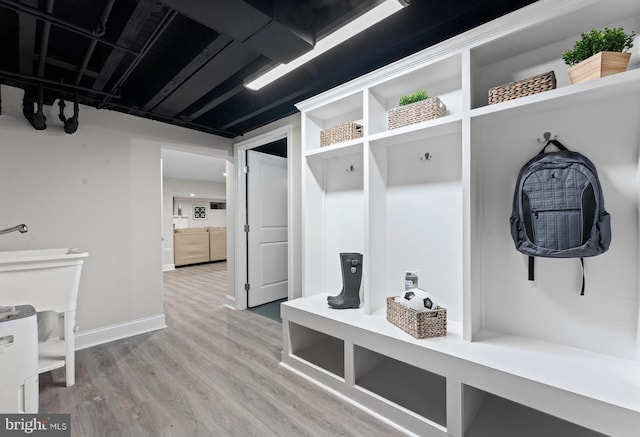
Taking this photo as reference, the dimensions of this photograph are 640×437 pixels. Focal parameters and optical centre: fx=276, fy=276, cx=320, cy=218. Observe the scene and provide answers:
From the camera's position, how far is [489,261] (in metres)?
1.77

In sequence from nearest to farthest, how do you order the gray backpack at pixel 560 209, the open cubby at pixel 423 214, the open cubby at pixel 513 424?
the gray backpack at pixel 560 209, the open cubby at pixel 513 424, the open cubby at pixel 423 214

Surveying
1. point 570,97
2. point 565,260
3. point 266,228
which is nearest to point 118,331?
point 266,228

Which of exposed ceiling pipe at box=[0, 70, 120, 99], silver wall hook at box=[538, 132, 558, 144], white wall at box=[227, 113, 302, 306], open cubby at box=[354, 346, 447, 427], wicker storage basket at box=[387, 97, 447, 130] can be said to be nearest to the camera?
silver wall hook at box=[538, 132, 558, 144]

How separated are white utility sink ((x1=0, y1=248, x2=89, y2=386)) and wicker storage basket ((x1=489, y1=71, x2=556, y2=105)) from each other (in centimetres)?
295

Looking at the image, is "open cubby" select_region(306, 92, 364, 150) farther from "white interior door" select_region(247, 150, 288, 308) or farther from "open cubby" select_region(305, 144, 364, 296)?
"white interior door" select_region(247, 150, 288, 308)

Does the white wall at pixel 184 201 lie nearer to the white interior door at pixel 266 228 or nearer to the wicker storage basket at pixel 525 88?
the white interior door at pixel 266 228

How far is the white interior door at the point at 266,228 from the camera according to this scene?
3812 millimetres

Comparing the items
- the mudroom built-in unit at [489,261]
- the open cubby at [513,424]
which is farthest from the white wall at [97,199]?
the open cubby at [513,424]

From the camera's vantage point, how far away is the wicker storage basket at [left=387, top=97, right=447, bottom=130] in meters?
1.76

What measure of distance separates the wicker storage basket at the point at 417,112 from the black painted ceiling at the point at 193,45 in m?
0.47

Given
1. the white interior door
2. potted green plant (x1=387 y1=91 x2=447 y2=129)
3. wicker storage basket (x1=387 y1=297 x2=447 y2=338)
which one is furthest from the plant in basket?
the white interior door

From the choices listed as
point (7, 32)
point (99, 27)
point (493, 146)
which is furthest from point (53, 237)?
point (493, 146)

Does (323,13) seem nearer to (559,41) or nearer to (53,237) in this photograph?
(559,41)

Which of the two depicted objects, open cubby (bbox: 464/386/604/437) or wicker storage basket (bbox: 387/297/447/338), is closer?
open cubby (bbox: 464/386/604/437)
